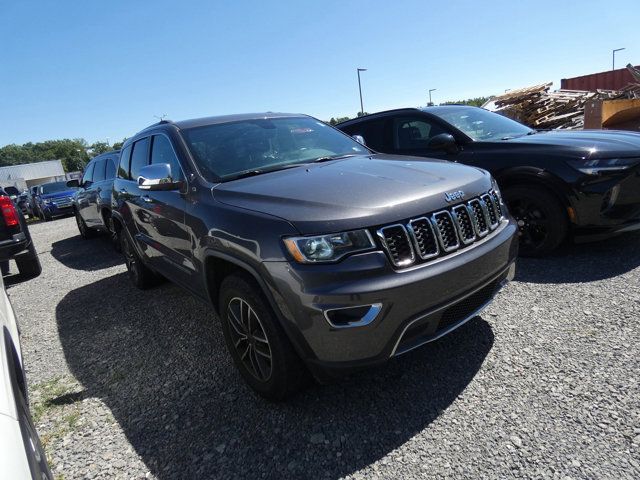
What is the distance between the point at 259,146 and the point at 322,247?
5.10 ft

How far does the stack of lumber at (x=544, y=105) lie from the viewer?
1300 cm

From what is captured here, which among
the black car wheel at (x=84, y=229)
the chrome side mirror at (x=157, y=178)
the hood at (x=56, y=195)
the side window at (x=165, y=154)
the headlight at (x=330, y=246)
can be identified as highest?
the side window at (x=165, y=154)

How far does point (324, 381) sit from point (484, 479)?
0.84 meters

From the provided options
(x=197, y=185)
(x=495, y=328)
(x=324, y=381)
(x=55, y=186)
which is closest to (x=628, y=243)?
(x=495, y=328)

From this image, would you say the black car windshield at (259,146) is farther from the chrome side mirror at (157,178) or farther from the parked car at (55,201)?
the parked car at (55,201)

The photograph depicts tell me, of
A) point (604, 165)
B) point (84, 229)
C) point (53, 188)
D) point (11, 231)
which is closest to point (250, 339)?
point (604, 165)

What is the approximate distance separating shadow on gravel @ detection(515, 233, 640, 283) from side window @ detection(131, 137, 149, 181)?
12.2 ft

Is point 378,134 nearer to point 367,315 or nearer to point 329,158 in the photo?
point 329,158

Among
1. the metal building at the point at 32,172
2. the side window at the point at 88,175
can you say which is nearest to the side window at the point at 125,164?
the side window at the point at 88,175

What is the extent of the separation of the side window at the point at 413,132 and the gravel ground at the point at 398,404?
83.6 inches

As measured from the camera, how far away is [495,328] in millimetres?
3092

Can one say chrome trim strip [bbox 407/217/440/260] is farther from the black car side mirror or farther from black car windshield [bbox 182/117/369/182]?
the black car side mirror

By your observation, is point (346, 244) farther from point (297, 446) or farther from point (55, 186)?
point (55, 186)

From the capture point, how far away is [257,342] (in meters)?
2.49
